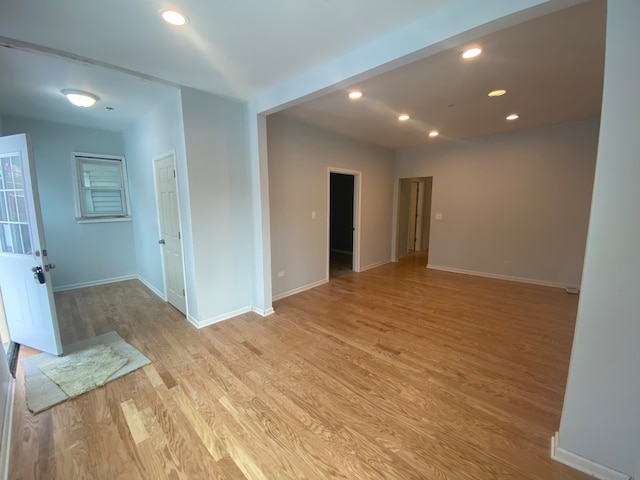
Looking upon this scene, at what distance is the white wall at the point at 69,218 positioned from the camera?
4051 mm

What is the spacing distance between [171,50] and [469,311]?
443cm

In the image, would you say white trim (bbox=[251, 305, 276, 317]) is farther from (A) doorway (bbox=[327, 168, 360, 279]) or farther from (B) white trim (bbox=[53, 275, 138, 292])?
(A) doorway (bbox=[327, 168, 360, 279])

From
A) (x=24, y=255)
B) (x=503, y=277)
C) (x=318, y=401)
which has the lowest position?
(x=318, y=401)

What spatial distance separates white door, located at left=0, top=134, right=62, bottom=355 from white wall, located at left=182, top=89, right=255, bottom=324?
1.27 metres

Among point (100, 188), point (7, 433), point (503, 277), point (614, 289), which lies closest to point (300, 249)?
point (7, 433)

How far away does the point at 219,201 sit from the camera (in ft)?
10.4

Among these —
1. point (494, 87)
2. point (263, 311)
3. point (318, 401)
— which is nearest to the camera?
point (318, 401)

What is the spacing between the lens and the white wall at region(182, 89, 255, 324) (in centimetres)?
295

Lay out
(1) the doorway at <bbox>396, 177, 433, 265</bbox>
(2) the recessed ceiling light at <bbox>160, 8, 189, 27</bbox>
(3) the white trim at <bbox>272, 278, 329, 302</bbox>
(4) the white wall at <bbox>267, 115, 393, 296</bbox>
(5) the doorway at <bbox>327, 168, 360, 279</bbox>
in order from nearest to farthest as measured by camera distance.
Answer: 1. (2) the recessed ceiling light at <bbox>160, 8, 189, 27</bbox>
2. (4) the white wall at <bbox>267, 115, 393, 296</bbox>
3. (3) the white trim at <bbox>272, 278, 329, 302</bbox>
4. (1) the doorway at <bbox>396, 177, 433, 265</bbox>
5. (5) the doorway at <bbox>327, 168, 360, 279</bbox>

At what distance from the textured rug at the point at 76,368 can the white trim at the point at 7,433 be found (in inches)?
4.1

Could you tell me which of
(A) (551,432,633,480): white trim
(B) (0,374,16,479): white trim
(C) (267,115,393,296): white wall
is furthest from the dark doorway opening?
(B) (0,374,16,479): white trim

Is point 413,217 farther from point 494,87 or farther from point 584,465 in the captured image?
point 584,465

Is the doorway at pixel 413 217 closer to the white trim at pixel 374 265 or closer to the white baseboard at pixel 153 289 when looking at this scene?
the white trim at pixel 374 265

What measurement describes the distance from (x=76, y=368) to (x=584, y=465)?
3.85m
